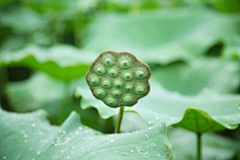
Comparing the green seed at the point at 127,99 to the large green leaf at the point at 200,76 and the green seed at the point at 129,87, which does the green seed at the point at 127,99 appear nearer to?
the green seed at the point at 129,87

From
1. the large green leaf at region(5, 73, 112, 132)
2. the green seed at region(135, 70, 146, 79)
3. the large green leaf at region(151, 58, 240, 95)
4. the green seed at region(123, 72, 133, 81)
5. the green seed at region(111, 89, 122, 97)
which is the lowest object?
the large green leaf at region(5, 73, 112, 132)

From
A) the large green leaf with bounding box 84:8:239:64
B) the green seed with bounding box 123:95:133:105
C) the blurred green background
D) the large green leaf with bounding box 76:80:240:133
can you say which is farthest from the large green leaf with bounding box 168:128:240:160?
the green seed with bounding box 123:95:133:105

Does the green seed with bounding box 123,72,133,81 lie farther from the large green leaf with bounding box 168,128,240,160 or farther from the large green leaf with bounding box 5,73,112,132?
the large green leaf with bounding box 5,73,112,132

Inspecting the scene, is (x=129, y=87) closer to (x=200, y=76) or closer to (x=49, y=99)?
(x=200, y=76)

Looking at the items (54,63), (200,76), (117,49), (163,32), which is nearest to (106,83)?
(54,63)

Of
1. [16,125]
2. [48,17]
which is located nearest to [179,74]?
[16,125]

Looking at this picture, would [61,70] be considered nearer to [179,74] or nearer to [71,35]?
[179,74]
